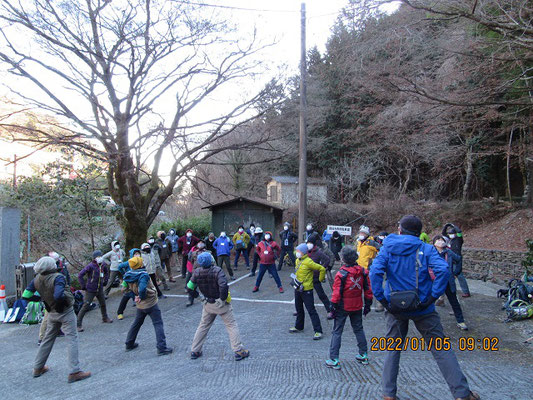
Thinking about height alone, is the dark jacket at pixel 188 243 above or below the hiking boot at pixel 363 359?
above

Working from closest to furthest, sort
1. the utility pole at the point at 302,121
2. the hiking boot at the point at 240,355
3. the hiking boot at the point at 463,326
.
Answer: the hiking boot at the point at 240,355, the hiking boot at the point at 463,326, the utility pole at the point at 302,121

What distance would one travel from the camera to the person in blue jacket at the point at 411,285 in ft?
12.5

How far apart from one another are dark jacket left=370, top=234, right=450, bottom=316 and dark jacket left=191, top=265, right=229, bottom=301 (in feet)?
8.26

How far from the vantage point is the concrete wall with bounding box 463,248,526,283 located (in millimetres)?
12070

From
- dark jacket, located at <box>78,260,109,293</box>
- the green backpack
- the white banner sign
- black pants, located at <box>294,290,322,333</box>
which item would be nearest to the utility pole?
the white banner sign

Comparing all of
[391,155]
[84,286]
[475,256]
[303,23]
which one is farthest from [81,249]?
[391,155]

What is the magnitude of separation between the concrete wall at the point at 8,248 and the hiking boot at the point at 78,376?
558 cm

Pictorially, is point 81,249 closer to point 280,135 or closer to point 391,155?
point 280,135

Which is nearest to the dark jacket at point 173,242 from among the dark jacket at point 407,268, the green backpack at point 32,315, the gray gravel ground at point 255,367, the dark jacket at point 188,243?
the dark jacket at point 188,243

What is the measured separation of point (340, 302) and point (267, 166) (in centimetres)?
2653

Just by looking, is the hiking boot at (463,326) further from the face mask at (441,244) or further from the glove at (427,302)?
the glove at (427,302)

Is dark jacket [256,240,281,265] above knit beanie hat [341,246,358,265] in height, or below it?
below

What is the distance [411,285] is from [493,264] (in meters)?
10.9

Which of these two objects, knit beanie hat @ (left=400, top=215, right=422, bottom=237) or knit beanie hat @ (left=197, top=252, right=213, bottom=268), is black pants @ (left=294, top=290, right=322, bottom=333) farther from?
knit beanie hat @ (left=400, top=215, right=422, bottom=237)
